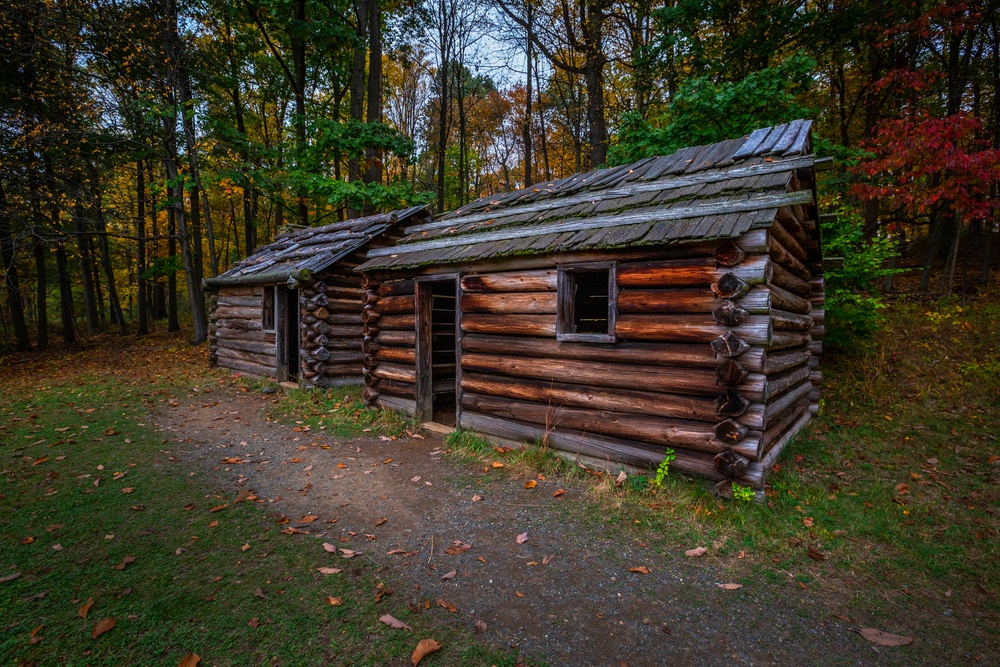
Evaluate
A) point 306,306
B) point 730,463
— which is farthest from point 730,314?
point 306,306

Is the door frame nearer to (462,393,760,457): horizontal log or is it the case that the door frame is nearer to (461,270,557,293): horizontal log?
(461,270,557,293): horizontal log

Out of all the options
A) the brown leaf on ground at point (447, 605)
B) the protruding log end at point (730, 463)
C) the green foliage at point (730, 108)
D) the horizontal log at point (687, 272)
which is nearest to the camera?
the brown leaf on ground at point (447, 605)

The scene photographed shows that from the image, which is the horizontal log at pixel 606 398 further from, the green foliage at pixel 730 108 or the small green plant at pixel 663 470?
the green foliage at pixel 730 108

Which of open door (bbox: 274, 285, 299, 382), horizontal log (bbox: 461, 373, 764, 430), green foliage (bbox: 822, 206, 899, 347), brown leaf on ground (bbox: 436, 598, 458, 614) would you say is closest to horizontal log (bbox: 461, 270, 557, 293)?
horizontal log (bbox: 461, 373, 764, 430)

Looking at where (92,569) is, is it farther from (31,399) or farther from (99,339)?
(99,339)

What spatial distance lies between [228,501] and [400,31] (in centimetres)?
2114

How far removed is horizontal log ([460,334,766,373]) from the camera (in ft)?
16.7

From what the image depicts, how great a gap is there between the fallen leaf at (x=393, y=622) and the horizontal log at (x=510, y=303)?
4329 millimetres

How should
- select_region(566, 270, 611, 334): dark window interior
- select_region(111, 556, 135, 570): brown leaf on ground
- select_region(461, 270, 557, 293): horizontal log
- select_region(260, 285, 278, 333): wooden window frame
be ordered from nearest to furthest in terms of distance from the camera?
1. select_region(111, 556, 135, 570): brown leaf on ground
2. select_region(461, 270, 557, 293): horizontal log
3. select_region(566, 270, 611, 334): dark window interior
4. select_region(260, 285, 278, 333): wooden window frame

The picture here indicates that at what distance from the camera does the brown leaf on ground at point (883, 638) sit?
3.17 metres

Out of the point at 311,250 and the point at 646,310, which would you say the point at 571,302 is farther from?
the point at 311,250

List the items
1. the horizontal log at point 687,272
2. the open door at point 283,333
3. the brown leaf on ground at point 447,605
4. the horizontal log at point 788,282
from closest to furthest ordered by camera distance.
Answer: the brown leaf on ground at point 447,605 → the horizontal log at point 687,272 → the horizontal log at point 788,282 → the open door at point 283,333

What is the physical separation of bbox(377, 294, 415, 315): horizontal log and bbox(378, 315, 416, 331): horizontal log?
0.35 feet

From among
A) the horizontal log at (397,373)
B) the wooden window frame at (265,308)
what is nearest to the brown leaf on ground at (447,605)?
the horizontal log at (397,373)
